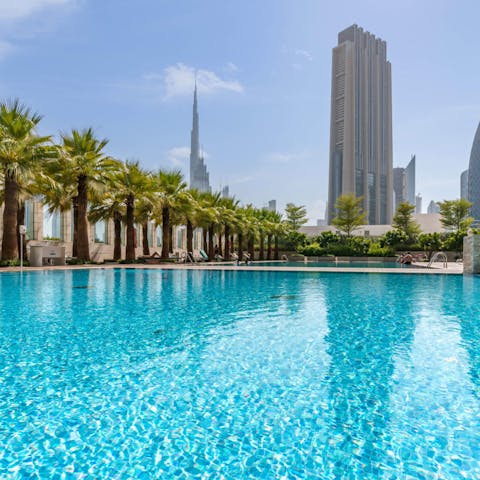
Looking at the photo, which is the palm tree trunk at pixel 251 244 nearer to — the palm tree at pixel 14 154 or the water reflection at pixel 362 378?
the palm tree at pixel 14 154

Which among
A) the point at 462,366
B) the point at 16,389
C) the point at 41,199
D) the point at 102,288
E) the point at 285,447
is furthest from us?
the point at 41,199

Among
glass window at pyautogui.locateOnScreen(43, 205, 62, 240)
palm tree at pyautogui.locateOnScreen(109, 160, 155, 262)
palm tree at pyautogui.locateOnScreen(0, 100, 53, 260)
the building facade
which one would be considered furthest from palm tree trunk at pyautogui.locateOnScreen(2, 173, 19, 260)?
glass window at pyautogui.locateOnScreen(43, 205, 62, 240)

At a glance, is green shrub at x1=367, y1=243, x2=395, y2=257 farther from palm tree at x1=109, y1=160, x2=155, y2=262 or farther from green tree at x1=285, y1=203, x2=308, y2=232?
palm tree at x1=109, y1=160, x2=155, y2=262

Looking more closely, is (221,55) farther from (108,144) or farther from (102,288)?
(102,288)

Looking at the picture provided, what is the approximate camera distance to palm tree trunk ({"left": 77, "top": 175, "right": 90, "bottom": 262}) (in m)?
24.4

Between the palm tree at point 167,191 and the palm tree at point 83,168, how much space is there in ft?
15.3

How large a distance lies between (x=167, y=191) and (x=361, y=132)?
133 meters

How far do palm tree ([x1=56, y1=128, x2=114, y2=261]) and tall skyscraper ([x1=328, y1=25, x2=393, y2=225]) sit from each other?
128m

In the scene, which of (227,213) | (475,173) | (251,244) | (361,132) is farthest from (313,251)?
(475,173)

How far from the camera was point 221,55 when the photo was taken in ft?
84.2

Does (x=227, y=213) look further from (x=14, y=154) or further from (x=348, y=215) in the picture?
(x=348, y=215)

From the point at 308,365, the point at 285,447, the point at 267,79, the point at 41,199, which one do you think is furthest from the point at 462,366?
the point at 267,79

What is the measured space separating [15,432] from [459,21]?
91.7ft

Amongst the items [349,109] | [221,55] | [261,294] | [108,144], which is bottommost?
[261,294]
